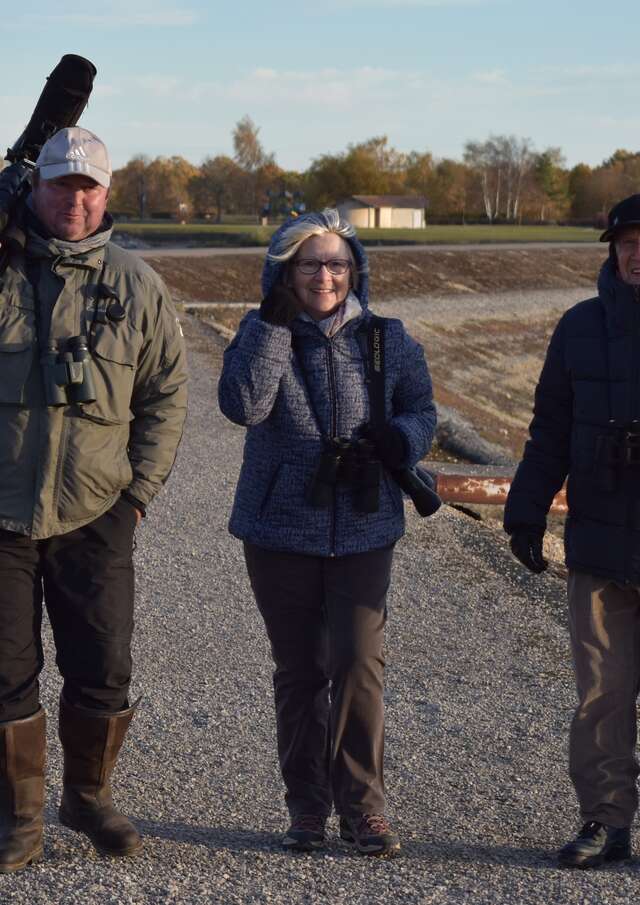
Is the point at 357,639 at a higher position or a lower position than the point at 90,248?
lower

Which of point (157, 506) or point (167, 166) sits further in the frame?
point (167, 166)

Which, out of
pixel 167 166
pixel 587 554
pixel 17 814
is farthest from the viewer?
pixel 167 166

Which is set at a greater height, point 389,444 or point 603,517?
point 389,444

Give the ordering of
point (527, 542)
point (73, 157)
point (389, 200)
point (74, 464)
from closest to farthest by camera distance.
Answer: point (73, 157)
point (74, 464)
point (527, 542)
point (389, 200)

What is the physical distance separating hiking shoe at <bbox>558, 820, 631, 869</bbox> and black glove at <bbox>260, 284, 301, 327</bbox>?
1983 mm

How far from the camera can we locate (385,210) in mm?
104312

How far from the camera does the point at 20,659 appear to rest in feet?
13.7

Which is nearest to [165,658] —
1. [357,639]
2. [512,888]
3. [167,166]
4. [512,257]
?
[357,639]

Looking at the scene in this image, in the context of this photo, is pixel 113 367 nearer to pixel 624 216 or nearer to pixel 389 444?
pixel 389 444

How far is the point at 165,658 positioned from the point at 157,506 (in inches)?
136

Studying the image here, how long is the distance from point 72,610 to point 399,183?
4708 inches

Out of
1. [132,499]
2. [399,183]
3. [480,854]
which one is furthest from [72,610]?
[399,183]

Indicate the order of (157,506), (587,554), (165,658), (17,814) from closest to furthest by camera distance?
(17,814) → (587,554) → (165,658) → (157,506)

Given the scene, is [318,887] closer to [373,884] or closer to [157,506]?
[373,884]
